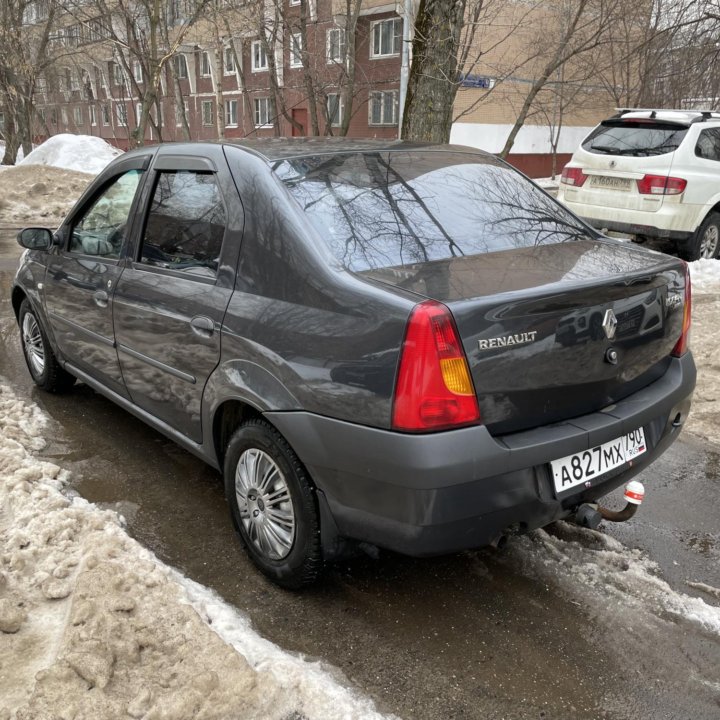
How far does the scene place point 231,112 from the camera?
3741 centimetres

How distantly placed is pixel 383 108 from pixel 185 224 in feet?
84.9

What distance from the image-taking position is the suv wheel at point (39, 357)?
4844mm

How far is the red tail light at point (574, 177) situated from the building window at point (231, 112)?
100 feet

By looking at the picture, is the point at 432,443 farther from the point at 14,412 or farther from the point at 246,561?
the point at 14,412

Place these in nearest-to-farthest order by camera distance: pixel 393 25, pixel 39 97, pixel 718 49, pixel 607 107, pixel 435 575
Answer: pixel 435 575, pixel 718 49, pixel 393 25, pixel 607 107, pixel 39 97

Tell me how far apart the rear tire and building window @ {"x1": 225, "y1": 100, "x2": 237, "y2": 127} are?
3170cm

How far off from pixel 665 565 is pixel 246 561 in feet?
5.97

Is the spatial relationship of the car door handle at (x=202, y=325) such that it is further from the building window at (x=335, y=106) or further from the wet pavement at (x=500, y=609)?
the building window at (x=335, y=106)

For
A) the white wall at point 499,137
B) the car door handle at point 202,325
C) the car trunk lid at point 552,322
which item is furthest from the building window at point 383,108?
the car trunk lid at point 552,322

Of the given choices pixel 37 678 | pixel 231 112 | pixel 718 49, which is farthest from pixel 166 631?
pixel 231 112

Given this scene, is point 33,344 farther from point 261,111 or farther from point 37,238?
point 261,111

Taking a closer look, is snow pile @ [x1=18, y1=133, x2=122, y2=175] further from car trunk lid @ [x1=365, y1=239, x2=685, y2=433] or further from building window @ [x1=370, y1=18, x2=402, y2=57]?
car trunk lid @ [x1=365, y1=239, x2=685, y2=433]

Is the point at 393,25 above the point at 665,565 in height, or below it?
above

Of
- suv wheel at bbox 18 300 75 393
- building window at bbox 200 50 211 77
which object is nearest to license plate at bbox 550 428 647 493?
suv wheel at bbox 18 300 75 393
